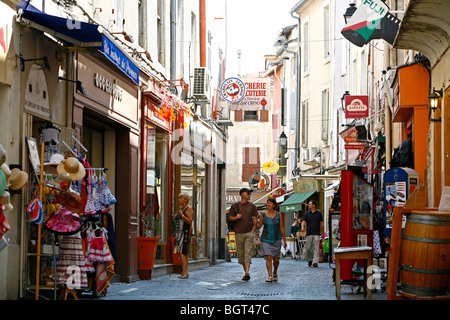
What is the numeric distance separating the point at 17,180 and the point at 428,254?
4978 millimetres

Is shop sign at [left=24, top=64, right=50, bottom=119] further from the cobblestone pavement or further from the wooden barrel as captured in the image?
the wooden barrel

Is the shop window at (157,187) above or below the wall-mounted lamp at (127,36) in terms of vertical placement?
below

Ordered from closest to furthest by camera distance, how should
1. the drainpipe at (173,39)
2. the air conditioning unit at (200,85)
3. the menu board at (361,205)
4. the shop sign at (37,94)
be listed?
the shop sign at (37,94), the menu board at (361,205), the drainpipe at (173,39), the air conditioning unit at (200,85)

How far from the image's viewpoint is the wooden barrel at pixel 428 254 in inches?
368

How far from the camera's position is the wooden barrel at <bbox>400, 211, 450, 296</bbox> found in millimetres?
9359

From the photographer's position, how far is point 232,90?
29.2 meters

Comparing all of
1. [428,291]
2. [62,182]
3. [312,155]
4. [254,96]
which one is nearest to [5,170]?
[62,182]

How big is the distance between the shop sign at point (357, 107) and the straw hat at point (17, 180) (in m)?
17.7

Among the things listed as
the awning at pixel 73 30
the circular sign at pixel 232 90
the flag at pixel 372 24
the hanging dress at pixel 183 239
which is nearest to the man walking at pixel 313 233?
the circular sign at pixel 232 90

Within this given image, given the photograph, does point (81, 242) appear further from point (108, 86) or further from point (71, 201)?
point (108, 86)

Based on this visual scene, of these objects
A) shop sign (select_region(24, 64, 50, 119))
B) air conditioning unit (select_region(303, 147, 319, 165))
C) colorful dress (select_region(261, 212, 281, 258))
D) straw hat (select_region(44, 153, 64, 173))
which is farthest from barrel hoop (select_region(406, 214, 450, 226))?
air conditioning unit (select_region(303, 147, 319, 165))

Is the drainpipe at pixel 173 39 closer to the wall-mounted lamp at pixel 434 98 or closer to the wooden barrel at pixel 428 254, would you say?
the wall-mounted lamp at pixel 434 98

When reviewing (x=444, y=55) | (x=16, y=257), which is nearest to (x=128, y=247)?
(x=16, y=257)
